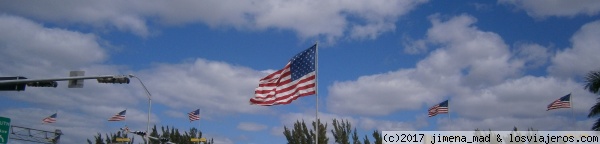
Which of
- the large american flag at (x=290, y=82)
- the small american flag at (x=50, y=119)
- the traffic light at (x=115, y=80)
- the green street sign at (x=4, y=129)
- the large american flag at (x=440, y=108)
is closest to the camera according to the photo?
the traffic light at (x=115, y=80)

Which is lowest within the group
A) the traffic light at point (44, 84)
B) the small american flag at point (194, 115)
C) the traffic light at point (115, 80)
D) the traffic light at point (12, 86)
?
the traffic light at point (12, 86)

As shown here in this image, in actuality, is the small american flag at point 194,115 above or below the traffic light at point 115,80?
above

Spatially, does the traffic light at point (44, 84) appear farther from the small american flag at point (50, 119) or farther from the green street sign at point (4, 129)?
the small american flag at point (50, 119)

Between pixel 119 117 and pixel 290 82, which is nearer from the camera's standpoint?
pixel 290 82

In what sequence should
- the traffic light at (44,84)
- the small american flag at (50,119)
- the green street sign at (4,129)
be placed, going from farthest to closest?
1. the small american flag at (50,119)
2. the green street sign at (4,129)
3. the traffic light at (44,84)

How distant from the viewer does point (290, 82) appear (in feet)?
66.9

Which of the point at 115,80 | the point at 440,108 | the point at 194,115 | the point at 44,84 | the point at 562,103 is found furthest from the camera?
the point at 194,115

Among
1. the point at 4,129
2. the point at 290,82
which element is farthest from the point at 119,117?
the point at 290,82

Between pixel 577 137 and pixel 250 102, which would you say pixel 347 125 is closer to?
pixel 577 137

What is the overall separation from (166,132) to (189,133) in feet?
10.9

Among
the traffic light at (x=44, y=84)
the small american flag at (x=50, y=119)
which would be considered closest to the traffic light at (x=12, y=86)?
the traffic light at (x=44, y=84)

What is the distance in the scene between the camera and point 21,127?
55.1 meters

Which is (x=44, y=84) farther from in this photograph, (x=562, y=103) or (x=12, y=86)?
(x=562, y=103)

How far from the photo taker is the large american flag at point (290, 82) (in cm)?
2014
